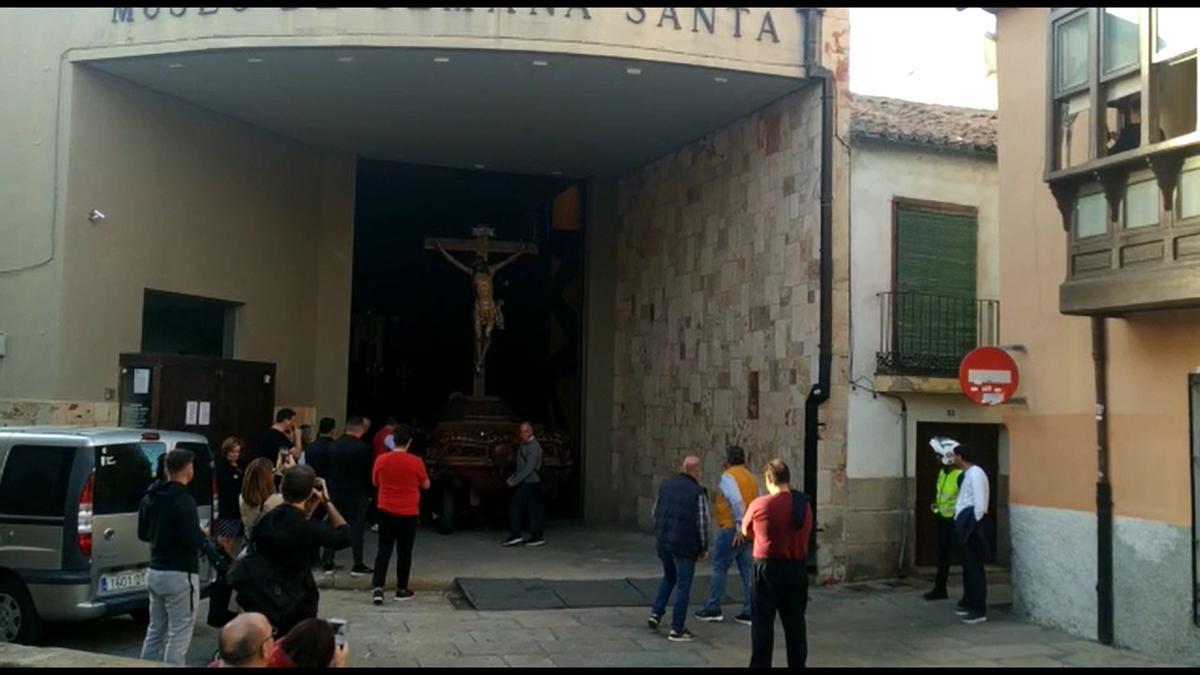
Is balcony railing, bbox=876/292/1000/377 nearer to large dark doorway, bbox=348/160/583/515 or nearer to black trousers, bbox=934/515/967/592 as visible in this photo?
black trousers, bbox=934/515/967/592

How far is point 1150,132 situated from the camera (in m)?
8.68

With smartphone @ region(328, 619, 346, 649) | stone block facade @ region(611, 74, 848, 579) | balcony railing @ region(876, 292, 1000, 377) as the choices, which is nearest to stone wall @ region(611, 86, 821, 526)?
stone block facade @ region(611, 74, 848, 579)

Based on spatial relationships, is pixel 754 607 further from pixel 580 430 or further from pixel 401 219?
pixel 401 219

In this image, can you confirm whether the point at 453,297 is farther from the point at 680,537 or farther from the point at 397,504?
the point at 680,537

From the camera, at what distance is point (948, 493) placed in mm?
11172

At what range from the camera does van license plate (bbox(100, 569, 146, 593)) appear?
8023mm

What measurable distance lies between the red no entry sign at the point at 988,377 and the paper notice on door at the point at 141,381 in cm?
913

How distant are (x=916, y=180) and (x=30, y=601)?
Result: 10094 millimetres

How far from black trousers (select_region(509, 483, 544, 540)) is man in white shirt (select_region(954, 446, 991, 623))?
560 cm

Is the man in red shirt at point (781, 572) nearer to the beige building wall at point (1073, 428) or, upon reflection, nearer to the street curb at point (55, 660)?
the beige building wall at point (1073, 428)

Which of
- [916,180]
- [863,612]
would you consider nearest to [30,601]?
[863,612]

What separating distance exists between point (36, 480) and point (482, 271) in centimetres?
898

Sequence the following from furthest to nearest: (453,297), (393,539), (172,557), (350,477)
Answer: (453,297)
(350,477)
(393,539)
(172,557)

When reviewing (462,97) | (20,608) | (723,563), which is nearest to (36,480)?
(20,608)
